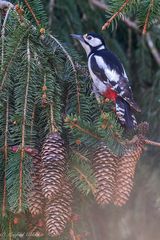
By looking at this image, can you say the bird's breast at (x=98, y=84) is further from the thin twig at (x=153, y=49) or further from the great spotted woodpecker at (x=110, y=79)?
the thin twig at (x=153, y=49)

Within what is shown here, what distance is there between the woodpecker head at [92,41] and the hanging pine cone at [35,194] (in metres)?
1.43

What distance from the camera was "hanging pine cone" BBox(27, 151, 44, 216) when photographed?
6.74ft

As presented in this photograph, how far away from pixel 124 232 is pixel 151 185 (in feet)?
1.84

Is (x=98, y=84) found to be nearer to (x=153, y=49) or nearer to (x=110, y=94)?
(x=110, y=94)

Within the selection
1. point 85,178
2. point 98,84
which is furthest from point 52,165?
point 98,84

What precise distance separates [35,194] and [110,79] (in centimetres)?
118

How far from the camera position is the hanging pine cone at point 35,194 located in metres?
2.05

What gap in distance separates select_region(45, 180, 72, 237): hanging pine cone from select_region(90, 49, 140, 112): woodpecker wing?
857mm

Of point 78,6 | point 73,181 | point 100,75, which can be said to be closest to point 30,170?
point 73,181

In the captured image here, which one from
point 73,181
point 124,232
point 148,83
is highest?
point 73,181

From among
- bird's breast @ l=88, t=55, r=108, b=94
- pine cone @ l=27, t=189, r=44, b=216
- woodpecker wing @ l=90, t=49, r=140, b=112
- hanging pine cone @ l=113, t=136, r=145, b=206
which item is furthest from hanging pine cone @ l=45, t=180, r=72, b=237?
woodpecker wing @ l=90, t=49, r=140, b=112

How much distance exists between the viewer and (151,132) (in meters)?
3.49

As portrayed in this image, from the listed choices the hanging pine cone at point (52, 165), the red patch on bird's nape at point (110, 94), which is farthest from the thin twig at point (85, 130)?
the red patch on bird's nape at point (110, 94)

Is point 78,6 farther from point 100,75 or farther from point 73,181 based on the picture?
point 73,181
